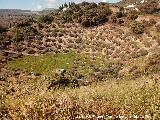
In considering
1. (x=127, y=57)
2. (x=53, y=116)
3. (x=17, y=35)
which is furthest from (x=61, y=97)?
(x=17, y=35)

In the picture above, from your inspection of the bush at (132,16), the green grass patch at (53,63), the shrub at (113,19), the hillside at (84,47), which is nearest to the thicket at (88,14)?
the hillside at (84,47)

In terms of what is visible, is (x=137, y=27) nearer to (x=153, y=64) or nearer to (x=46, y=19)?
(x=46, y=19)

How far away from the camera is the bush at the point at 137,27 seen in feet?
161

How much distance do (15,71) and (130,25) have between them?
1766cm

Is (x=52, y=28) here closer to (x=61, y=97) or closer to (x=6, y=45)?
(x=6, y=45)

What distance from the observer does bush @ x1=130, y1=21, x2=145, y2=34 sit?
4894 cm

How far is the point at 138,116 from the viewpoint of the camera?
374 inches

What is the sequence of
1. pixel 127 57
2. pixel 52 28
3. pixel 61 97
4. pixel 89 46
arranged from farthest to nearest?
pixel 52 28 → pixel 89 46 → pixel 127 57 → pixel 61 97

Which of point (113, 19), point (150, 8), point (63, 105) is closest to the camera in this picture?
point (63, 105)

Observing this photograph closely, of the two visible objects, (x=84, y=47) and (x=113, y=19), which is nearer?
(x=84, y=47)

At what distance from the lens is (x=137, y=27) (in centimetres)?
4934

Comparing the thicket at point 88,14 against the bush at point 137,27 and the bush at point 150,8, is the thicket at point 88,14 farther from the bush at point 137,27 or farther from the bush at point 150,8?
the bush at point 137,27

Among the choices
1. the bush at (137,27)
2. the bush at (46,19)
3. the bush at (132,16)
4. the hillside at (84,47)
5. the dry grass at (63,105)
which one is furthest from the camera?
the bush at (46,19)

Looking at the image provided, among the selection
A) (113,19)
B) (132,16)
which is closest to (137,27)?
(132,16)
